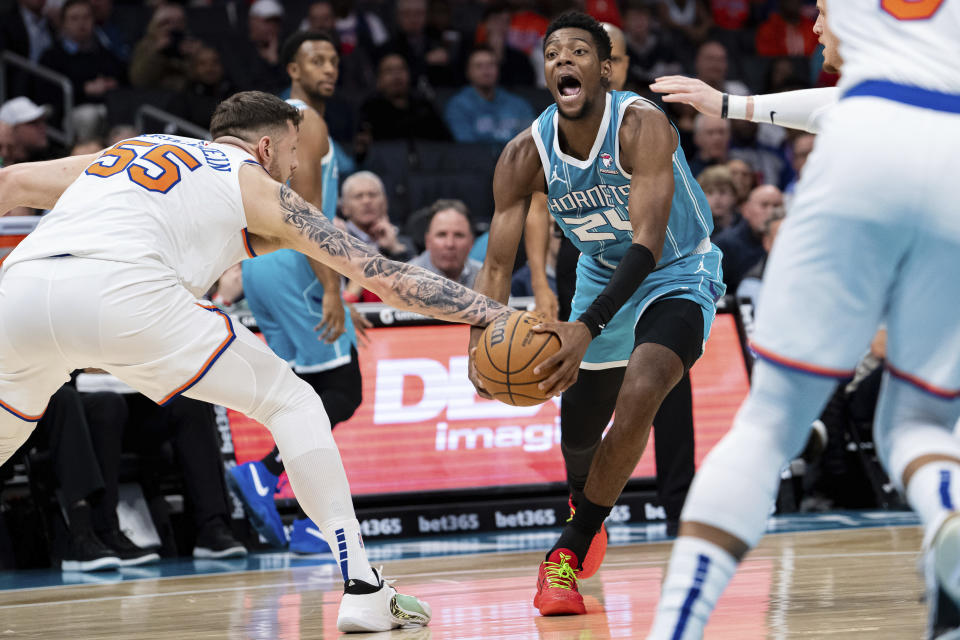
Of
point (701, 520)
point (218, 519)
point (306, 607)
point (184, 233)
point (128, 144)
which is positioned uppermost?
point (128, 144)

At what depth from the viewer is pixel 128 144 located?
420cm

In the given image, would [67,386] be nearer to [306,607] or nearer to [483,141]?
[306,607]

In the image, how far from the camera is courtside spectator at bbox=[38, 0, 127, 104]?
11094mm

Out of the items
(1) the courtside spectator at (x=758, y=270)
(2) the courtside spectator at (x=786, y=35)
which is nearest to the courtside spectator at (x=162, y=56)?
(1) the courtside spectator at (x=758, y=270)

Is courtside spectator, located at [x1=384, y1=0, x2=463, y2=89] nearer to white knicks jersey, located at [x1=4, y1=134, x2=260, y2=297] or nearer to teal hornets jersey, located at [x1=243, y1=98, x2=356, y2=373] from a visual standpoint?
teal hornets jersey, located at [x1=243, y1=98, x2=356, y2=373]

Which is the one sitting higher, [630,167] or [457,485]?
[630,167]

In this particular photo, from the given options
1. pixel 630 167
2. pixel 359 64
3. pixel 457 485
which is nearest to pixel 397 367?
pixel 457 485

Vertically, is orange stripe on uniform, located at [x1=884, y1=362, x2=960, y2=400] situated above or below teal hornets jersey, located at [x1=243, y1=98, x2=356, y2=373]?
above

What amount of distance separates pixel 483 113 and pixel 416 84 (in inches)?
38.0

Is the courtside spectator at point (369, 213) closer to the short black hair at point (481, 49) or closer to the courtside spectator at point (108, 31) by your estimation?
the short black hair at point (481, 49)

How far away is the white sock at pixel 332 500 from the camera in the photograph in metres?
4.01

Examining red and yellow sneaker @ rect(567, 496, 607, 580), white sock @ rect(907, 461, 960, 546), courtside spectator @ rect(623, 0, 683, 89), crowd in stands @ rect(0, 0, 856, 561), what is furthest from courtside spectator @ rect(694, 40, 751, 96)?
white sock @ rect(907, 461, 960, 546)

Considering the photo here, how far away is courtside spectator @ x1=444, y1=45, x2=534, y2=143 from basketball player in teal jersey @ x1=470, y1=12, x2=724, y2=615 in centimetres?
663

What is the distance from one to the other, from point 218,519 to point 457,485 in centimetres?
145
